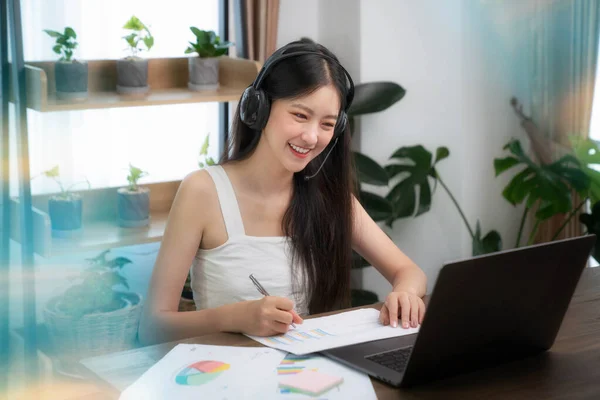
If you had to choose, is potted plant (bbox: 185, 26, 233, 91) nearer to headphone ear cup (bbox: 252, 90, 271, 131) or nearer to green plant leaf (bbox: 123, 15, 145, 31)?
A: green plant leaf (bbox: 123, 15, 145, 31)

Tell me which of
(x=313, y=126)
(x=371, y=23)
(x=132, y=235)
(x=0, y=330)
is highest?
(x=371, y=23)

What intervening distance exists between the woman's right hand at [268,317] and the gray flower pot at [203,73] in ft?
4.58

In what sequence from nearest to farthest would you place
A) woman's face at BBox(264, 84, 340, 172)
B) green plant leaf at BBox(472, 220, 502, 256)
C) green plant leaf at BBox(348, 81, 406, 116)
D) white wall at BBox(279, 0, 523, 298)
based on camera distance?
woman's face at BBox(264, 84, 340, 172) → green plant leaf at BBox(348, 81, 406, 116) → white wall at BBox(279, 0, 523, 298) → green plant leaf at BBox(472, 220, 502, 256)

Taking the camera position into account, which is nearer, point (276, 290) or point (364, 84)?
point (276, 290)

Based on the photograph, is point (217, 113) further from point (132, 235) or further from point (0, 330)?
point (0, 330)

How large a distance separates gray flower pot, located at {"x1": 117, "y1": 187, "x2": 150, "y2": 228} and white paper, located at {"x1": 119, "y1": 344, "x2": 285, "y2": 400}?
51.9 inches

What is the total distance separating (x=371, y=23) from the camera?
2924mm

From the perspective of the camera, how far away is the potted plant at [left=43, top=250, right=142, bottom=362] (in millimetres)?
2406

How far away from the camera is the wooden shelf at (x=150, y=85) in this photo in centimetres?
231

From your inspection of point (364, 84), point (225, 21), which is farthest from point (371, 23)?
point (225, 21)

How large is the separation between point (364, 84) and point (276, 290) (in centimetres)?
135

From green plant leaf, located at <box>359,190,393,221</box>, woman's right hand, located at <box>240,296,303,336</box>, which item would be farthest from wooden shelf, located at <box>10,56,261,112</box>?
woman's right hand, located at <box>240,296,303,336</box>

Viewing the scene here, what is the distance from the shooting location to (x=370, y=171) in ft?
9.51

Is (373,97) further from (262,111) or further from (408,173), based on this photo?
(262,111)
